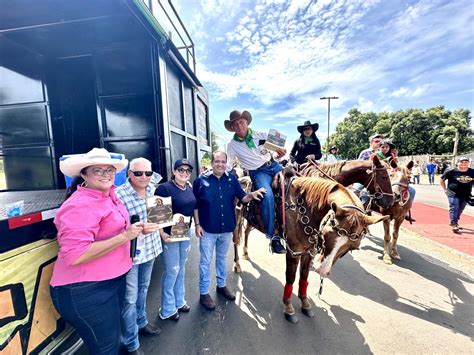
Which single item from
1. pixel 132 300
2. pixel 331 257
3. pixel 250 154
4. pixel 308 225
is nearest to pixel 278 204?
pixel 308 225

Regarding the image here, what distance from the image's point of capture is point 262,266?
156 inches

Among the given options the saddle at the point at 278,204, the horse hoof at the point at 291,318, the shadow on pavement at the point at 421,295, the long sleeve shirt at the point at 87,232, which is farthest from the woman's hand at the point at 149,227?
the shadow on pavement at the point at 421,295

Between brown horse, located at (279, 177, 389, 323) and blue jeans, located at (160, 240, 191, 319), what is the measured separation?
142 centimetres

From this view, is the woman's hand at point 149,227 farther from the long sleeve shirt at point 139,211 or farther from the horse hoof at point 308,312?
the horse hoof at point 308,312

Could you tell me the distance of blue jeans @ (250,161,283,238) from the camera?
9.13 ft

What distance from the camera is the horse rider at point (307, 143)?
491 centimetres

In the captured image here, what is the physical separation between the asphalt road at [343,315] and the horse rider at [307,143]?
8.75 feet

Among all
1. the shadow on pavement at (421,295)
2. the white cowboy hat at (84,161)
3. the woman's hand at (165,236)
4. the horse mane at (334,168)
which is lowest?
the shadow on pavement at (421,295)

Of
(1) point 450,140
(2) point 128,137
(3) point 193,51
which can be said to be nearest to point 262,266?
(2) point 128,137

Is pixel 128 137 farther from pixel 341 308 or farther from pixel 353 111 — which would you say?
pixel 353 111

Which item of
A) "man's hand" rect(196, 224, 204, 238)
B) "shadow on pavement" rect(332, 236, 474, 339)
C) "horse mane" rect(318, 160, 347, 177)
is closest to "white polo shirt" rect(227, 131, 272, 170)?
"man's hand" rect(196, 224, 204, 238)

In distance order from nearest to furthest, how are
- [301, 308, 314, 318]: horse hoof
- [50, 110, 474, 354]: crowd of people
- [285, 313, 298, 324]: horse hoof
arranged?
[50, 110, 474, 354]: crowd of people, [285, 313, 298, 324]: horse hoof, [301, 308, 314, 318]: horse hoof

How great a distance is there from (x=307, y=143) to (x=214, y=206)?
343 cm

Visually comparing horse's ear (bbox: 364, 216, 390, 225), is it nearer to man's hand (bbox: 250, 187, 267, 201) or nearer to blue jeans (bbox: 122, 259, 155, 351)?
man's hand (bbox: 250, 187, 267, 201)
